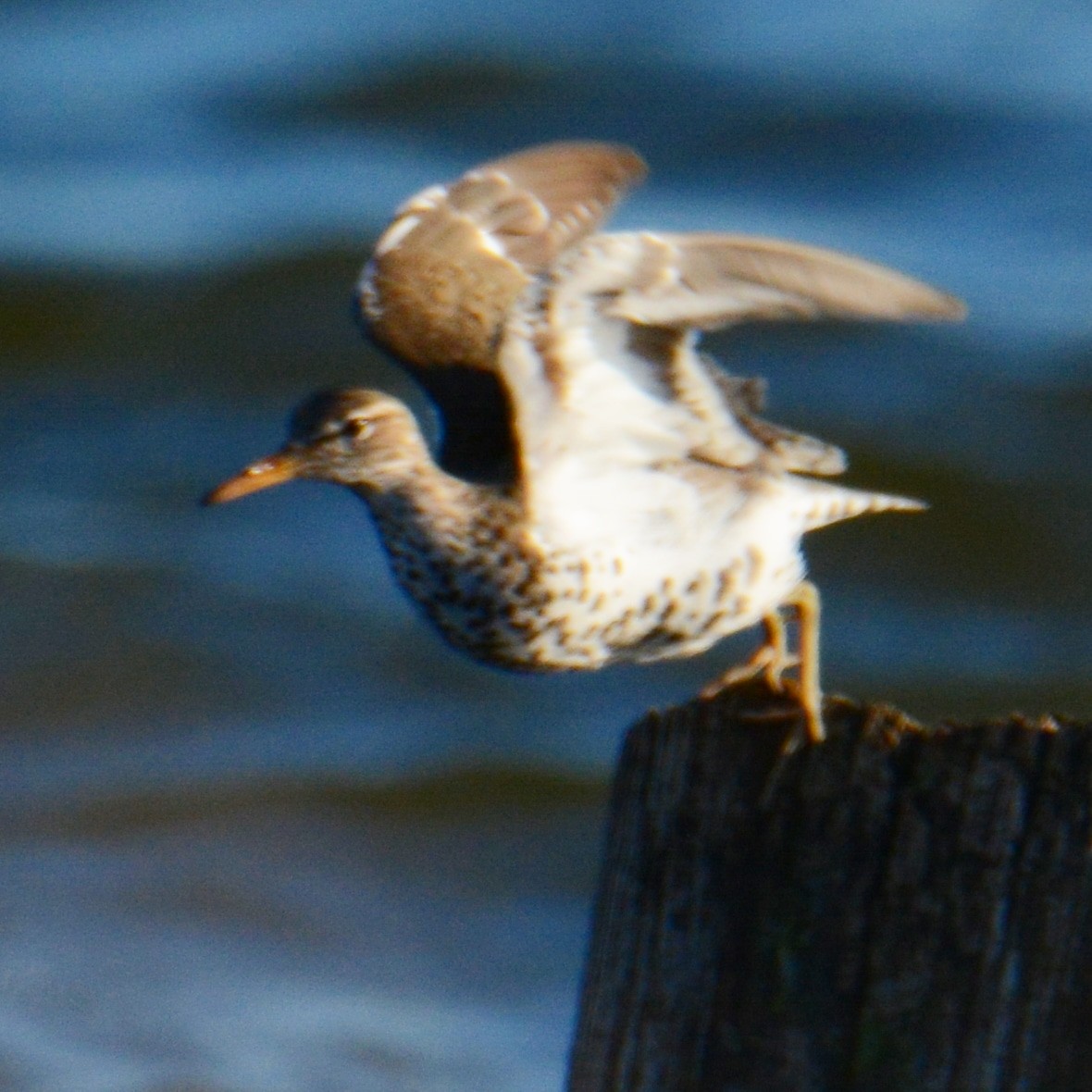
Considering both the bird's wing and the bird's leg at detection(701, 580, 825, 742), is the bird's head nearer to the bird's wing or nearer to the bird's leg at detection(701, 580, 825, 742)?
the bird's wing

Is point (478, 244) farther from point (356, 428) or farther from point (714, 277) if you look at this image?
point (714, 277)

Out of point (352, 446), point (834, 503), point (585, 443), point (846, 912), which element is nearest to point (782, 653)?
point (834, 503)

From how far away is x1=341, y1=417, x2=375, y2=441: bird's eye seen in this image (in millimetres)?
4418

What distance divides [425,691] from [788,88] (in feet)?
12.9

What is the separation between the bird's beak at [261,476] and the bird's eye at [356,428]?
4.3 inches

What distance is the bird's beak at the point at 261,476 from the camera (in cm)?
422

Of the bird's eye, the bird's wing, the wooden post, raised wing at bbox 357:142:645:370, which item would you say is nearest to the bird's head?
the bird's eye

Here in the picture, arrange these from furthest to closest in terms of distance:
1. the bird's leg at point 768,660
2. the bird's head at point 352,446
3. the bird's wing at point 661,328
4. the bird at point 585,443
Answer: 1. the bird's head at point 352,446
2. the bird's leg at point 768,660
3. the bird at point 585,443
4. the bird's wing at point 661,328

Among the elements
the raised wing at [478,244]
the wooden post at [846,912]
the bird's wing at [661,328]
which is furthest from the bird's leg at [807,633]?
the raised wing at [478,244]

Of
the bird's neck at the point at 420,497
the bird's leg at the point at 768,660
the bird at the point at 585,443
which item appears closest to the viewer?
the bird at the point at 585,443

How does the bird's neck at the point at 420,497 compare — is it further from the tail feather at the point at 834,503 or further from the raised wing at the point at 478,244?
the tail feather at the point at 834,503

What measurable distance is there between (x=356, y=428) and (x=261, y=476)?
0.79 feet

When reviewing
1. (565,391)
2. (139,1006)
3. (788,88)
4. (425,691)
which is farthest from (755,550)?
(788,88)

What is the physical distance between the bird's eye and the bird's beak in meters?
0.11
